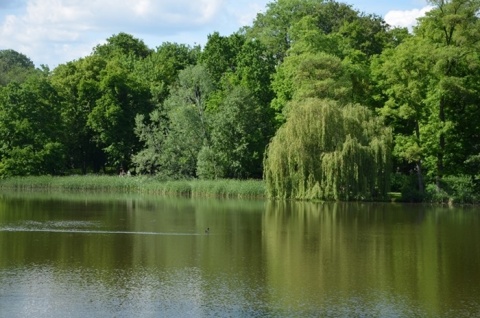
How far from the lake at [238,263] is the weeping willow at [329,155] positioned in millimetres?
4353

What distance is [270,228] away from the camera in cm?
3369

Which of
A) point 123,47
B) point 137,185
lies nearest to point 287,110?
point 137,185

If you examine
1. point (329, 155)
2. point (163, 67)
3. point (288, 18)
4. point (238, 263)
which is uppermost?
point (288, 18)

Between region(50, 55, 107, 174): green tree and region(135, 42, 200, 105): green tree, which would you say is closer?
region(50, 55, 107, 174): green tree

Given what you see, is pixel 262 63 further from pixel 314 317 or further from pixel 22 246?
pixel 314 317

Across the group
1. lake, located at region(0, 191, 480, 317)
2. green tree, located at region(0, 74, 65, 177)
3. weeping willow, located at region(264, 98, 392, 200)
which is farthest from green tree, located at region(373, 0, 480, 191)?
green tree, located at region(0, 74, 65, 177)

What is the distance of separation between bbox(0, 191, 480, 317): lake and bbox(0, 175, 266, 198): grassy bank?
39.7 feet

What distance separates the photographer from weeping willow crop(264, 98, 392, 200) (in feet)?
150

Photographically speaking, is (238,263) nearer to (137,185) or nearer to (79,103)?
(137,185)

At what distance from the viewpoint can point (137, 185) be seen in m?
58.9

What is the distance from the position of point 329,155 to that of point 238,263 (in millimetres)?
22516

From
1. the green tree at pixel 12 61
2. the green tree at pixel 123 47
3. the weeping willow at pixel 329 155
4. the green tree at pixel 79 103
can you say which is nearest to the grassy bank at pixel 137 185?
the weeping willow at pixel 329 155

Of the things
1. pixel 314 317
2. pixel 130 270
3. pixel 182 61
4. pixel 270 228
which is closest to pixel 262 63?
pixel 182 61

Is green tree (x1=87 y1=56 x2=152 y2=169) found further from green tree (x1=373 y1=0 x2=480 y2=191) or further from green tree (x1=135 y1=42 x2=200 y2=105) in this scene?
green tree (x1=373 y1=0 x2=480 y2=191)
